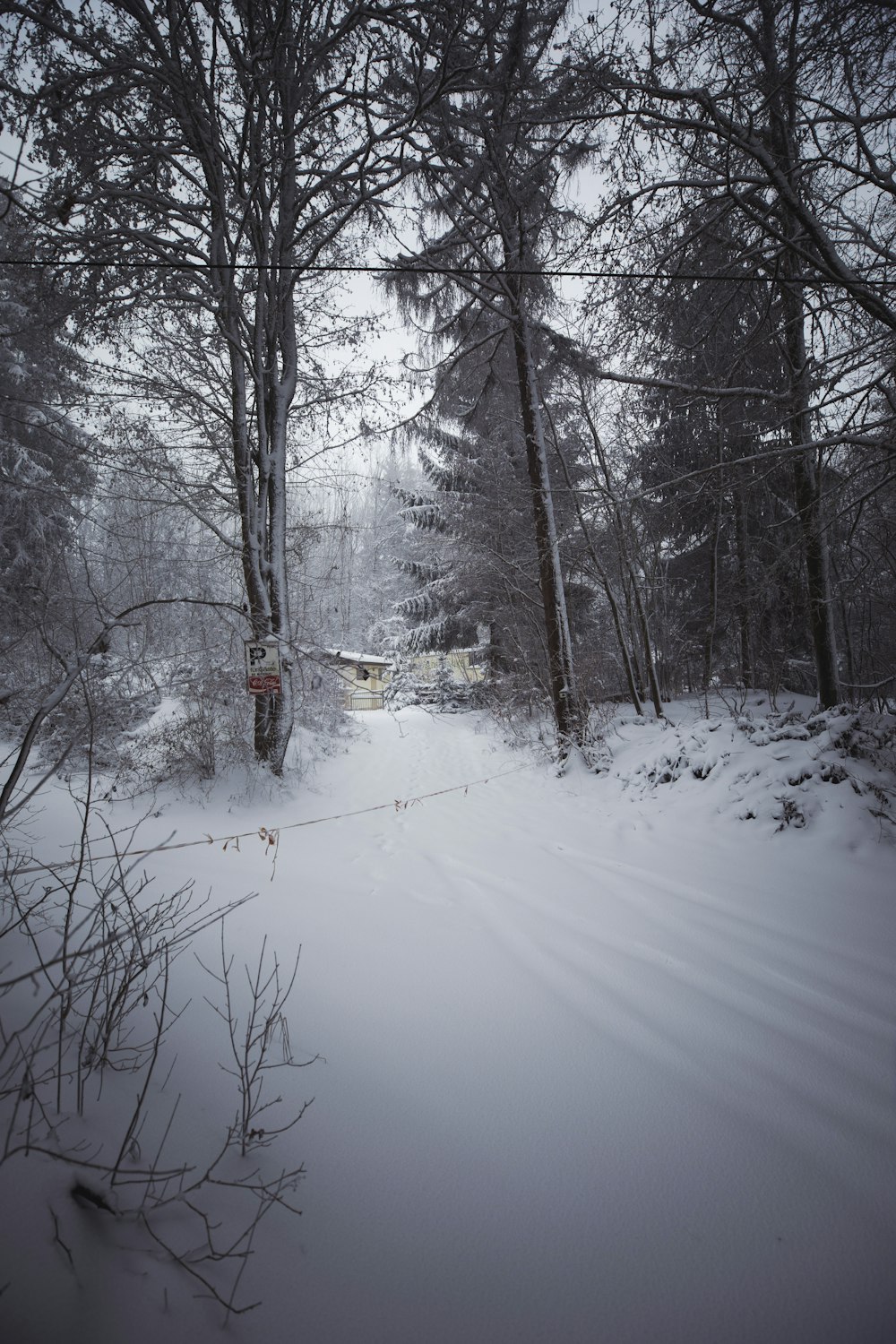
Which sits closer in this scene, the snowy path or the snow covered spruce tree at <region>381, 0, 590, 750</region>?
the snowy path

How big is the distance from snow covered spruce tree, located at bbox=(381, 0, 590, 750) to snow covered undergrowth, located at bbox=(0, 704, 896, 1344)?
3.72 m

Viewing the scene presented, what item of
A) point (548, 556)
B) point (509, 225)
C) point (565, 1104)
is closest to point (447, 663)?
point (548, 556)

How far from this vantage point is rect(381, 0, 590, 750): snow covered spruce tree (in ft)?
15.3

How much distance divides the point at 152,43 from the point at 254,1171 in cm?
808

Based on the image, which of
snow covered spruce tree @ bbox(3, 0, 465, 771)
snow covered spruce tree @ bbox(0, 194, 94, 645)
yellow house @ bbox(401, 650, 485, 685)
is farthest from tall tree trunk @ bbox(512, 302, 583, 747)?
yellow house @ bbox(401, 650, 485, 685)

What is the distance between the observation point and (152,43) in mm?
4527

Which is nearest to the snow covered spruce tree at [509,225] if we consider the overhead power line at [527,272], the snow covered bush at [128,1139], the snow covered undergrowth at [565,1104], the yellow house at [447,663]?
the overhead power line at [527,272]

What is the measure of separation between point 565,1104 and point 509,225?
8618mm

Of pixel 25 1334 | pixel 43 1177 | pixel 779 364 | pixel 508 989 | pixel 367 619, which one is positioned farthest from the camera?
pixel 367 619

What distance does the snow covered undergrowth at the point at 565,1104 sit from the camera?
1.04 metres

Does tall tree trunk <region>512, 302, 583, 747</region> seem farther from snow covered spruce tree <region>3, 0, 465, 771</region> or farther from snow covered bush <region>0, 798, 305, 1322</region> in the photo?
snow covered bush <region>0, 798, 305, 1322</region>

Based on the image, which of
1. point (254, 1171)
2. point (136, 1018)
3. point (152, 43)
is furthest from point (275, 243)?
point (254, 1171)

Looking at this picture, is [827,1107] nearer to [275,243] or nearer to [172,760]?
[172,760]

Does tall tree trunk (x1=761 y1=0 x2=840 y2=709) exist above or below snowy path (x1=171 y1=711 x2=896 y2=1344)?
above
